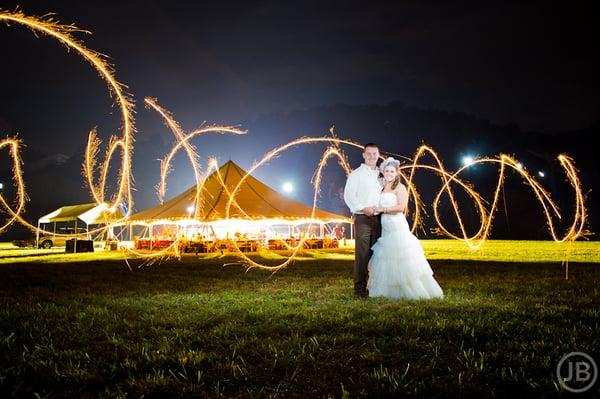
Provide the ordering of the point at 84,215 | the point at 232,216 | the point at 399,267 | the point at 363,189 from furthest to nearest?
the point at 84,215, the point at 232,216, the point at 363,189, the point at 399,267

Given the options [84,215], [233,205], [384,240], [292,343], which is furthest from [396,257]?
[84,215]

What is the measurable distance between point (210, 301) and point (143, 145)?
4635 inches

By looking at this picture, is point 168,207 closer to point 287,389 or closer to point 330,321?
point 330,321

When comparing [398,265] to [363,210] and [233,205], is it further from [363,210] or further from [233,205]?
[233,205]

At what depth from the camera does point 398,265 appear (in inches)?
275

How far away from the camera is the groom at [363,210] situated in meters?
7.27

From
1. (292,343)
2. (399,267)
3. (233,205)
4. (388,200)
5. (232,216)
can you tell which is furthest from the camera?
(233,205)

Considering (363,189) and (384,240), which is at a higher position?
(363,189)

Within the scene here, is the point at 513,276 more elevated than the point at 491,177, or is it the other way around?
the point at 491,177

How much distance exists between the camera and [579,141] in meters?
52.7

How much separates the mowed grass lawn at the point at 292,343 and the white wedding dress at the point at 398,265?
Answer: 1.25 ft

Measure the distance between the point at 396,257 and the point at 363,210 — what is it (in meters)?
0.88

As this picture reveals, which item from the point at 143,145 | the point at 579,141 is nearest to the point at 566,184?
the point at 579,141

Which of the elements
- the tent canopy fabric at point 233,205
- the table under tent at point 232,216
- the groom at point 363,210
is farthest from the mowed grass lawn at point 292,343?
the tent canopy fabric at point 233,205
